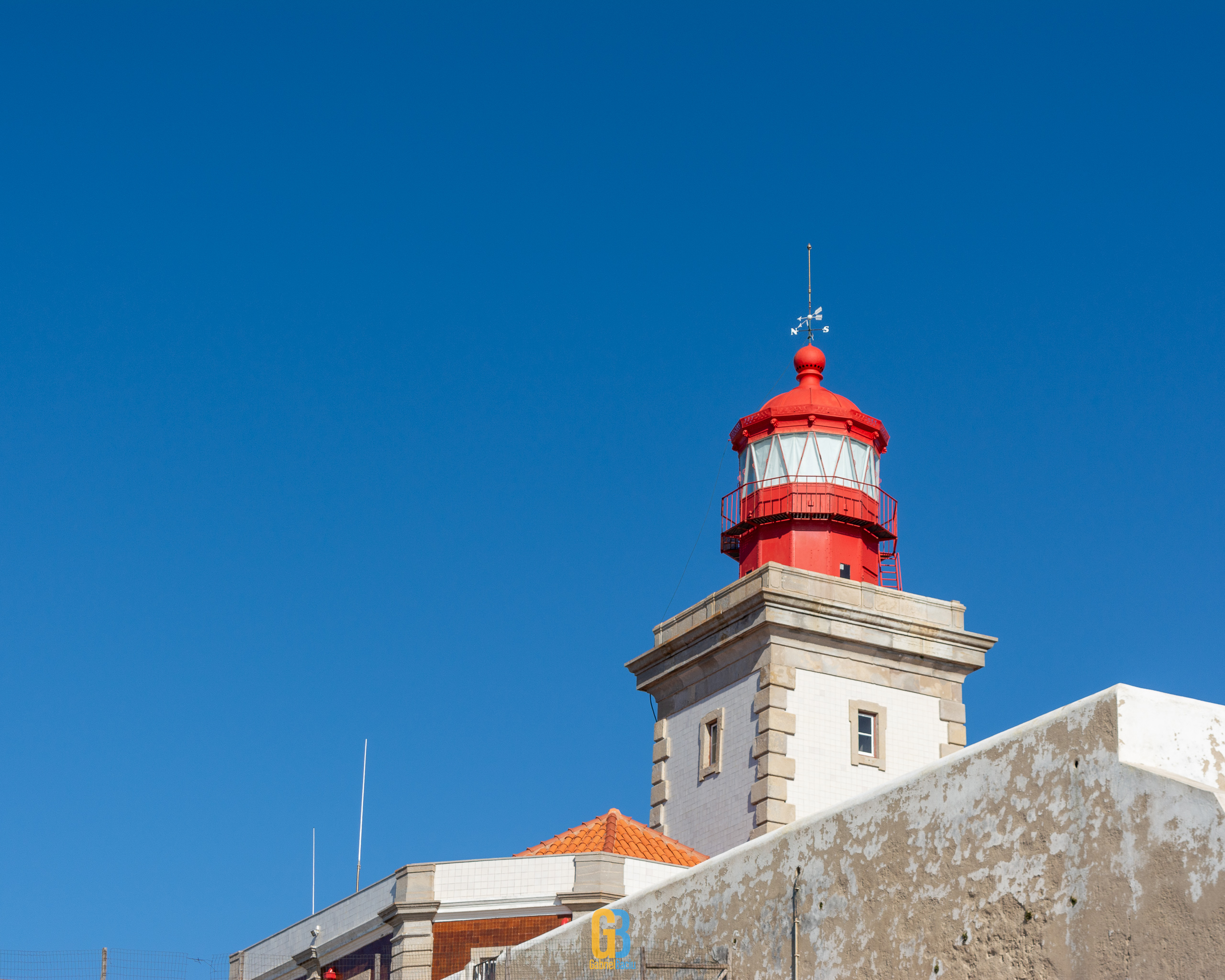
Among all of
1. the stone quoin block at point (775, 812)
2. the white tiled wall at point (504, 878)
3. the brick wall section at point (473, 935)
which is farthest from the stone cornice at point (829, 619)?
the brick wall section at point (473, 935)

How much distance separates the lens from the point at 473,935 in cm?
2292

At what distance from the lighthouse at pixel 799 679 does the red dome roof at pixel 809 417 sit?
1.04m

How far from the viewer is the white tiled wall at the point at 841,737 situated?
25.0 meters

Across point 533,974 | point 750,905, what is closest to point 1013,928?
point 750,905

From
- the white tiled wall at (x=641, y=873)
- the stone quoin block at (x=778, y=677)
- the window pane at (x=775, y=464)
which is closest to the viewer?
the white tiled wall at (x=641, y=873)

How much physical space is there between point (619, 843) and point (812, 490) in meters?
7.65

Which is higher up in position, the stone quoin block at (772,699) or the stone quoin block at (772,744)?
the stone quoin block at (772,699)

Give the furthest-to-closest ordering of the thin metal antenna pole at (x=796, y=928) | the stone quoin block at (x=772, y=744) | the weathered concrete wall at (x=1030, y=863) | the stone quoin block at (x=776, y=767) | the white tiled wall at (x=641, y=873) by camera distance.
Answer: the stone quoin block at (x=772, y=744) < the stone quoin block at (x=776, y=767) < the white tiled wall at (x=641, y=873) < the thin metal antenna pole at (x=796, y=928) < the weathered concrete wall at (x=1030, y=863)

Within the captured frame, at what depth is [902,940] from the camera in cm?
1088

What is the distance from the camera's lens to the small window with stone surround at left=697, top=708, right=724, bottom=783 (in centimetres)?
2611

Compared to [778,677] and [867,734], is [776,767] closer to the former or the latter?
[778,677]

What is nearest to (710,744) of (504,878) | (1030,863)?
(504,878)

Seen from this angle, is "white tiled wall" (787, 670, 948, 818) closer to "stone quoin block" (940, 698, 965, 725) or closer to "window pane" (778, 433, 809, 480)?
"stone quoin block" (940, 698, 965, 725)

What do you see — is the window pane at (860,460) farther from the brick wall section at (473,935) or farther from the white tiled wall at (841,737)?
the brick wall section at (473,935)
